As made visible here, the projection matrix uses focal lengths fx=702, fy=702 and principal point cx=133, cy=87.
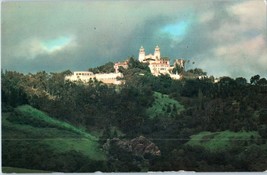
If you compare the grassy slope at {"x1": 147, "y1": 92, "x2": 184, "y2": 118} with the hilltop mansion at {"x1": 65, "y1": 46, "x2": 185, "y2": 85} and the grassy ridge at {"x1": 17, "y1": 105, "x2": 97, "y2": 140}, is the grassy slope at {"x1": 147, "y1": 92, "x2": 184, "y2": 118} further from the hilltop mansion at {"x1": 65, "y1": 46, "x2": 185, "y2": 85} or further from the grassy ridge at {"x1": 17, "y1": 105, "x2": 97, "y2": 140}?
the grassy ridge at {"x1": 17, "y1": 105, "x2": 97, "y2": 140}

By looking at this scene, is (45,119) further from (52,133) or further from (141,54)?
(141,54)

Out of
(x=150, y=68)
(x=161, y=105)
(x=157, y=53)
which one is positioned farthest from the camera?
(x=150, y=68)

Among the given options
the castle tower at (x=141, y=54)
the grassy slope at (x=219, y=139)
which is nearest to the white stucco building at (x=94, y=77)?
the castle tower at (x=141, y=54)

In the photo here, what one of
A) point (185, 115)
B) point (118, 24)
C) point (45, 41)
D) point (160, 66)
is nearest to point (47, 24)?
point (45, 41)

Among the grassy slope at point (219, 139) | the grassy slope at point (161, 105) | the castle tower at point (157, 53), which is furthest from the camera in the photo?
the grassy slope at point (161, 105)

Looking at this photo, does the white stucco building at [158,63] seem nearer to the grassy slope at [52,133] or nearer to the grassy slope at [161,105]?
the grassy slope at [161,105]

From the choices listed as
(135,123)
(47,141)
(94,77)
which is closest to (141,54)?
(94,77)

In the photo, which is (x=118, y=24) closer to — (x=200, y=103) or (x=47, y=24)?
(x=47, y=24)
